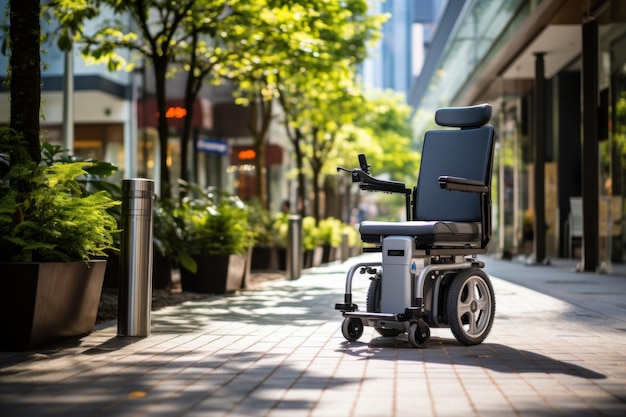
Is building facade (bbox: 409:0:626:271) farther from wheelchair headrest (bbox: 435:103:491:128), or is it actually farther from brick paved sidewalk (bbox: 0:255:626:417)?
wheelchair headrest (bbox: 435:103:491:128)

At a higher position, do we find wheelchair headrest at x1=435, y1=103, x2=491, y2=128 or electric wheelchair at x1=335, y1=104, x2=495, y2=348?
wheelchair headrest at x1=435, y1=103, x2=491, y2=128

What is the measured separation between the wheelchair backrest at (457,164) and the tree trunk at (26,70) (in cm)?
324

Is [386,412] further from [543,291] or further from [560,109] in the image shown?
[560,109]

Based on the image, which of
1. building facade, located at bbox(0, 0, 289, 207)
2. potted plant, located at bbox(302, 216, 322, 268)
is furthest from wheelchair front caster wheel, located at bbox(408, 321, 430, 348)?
building facade, located at bbox(0, 0, 289, 207)

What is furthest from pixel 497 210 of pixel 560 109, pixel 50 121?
pixel 50 121

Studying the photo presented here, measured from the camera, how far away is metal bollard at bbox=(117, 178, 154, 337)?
827cm

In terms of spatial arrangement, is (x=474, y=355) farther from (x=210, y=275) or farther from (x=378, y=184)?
(x=210, y=275)

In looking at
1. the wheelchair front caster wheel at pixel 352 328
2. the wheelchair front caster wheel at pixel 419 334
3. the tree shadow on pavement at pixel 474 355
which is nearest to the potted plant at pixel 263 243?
the wheelchair front caster wheel at pixel 352 328

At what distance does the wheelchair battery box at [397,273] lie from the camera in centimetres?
761

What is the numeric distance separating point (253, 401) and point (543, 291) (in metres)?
9.36

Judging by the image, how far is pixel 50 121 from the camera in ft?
114

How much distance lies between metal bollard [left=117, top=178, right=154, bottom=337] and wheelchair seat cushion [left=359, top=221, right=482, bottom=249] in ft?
6.02

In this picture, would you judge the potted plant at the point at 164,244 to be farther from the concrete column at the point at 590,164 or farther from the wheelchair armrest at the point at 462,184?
the concrete column at the point at 590,164

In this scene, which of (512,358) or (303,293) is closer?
(512,358)
